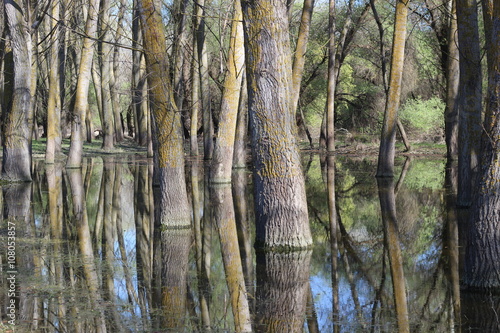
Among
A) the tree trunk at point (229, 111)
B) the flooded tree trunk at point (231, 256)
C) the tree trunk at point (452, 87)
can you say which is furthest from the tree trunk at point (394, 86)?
the tree trunk at point (452, 87)

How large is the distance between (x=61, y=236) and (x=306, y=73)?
3284 cm

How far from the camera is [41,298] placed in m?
6.47

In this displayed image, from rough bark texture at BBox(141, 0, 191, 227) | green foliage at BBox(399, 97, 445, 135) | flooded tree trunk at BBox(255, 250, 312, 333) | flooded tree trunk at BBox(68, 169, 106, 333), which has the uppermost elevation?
green foliage at BBox(399, 97, 445, 135)

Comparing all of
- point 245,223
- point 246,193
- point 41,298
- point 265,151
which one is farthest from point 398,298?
point 246,193

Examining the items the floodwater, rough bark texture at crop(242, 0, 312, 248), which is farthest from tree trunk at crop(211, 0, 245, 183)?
rough bark texture at crop(242, 0, 312, 248)

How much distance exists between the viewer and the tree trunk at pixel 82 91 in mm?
22062

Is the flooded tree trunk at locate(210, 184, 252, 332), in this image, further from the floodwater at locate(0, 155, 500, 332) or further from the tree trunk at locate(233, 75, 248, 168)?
the tree trunk at locate(233, 75, 248, 168)

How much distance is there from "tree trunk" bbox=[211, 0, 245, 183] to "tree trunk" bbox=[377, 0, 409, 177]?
181 inches

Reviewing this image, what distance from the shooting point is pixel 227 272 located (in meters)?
8.02

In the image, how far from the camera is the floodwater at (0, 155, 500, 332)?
233 inches

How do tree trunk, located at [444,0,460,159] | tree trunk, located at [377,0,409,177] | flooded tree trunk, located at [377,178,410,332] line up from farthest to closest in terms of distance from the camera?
1. tree trunk, located at [444,0,460,159]
2. tree trunk, located at [377,0,409,177]
3. flooded tree trunk, located at [377,178,410,332]

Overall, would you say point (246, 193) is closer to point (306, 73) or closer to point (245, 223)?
point (245, 223)

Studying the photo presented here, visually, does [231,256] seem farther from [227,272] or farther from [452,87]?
[452,87]

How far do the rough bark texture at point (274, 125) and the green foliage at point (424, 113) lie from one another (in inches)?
1112
